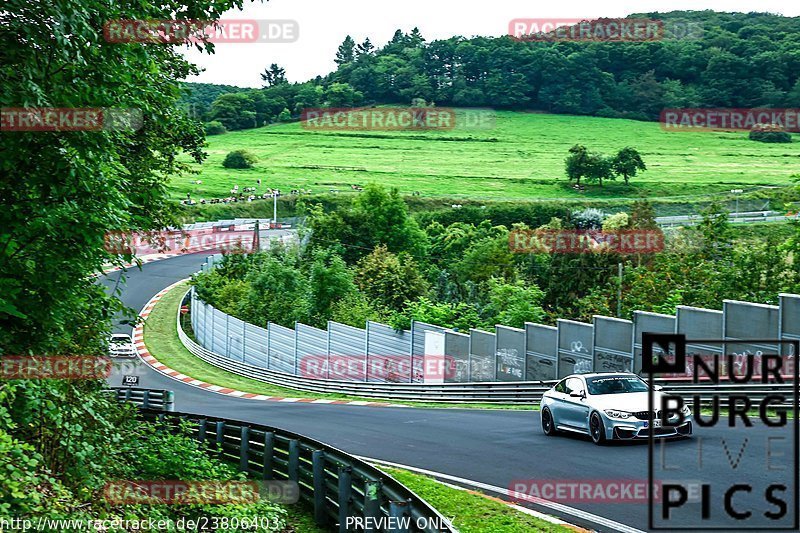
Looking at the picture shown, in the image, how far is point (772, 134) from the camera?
136m

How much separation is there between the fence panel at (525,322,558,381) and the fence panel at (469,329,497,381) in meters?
2.19

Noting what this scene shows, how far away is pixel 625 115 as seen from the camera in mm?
156625

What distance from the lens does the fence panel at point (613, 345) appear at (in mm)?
25672

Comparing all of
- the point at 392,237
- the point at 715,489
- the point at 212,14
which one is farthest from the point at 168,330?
the point at 715,489

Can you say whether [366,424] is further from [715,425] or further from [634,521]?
[634,521]

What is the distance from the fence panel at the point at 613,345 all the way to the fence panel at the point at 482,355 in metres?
6.02

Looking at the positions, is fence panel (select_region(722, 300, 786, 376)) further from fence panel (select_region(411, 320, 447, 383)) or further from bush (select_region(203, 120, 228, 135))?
bush (select_region(203, 120, 228, 135))

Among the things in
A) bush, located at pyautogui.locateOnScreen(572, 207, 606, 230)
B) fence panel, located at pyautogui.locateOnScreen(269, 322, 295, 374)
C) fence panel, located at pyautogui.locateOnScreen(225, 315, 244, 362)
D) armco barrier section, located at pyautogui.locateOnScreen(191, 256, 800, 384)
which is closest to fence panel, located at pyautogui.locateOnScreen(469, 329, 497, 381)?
armco barrier section, located at pyautogui.locateOnScreen(191, 256, 800, 384)

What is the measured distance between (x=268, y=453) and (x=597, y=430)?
20.8 feet

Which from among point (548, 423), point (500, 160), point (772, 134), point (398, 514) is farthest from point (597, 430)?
point (772, 134)

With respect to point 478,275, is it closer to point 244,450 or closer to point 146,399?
point 146,399

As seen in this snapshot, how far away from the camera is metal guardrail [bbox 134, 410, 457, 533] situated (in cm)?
1005

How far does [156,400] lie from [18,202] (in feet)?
51.3

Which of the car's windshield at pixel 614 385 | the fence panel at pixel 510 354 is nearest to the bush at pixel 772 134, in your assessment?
the fence panel at pixel 510 354
